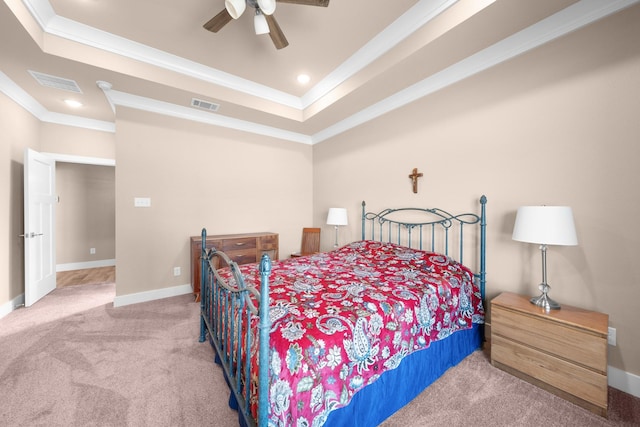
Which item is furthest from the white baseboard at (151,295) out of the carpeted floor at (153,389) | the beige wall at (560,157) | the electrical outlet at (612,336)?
the electrical outlet at (612,336)

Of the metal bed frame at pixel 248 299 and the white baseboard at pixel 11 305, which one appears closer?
the metal bed frame at pixel 248 299

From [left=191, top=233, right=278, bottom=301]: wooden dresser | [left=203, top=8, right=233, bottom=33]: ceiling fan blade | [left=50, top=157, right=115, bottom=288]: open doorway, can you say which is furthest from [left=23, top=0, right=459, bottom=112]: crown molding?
[left=50, top=157, right=115, bottom=288]: open doorway

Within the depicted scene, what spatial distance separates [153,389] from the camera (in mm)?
1816

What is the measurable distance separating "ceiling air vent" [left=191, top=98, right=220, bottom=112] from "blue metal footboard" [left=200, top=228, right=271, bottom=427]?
2213mm

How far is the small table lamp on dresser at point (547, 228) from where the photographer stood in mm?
1737

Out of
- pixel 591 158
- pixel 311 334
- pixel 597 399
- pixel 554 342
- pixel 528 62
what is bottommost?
pixel 597 399

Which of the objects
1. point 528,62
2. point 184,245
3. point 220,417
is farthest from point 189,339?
point 528,62

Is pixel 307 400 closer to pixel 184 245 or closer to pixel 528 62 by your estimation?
pixel 528 62

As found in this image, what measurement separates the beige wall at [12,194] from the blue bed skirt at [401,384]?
3161 mm

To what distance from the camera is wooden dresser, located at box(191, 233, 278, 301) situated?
3.43 meters

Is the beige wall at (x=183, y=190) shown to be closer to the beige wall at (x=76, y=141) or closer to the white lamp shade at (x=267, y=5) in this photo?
the beige wall at (x=76, y=141)

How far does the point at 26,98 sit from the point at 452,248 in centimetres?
568

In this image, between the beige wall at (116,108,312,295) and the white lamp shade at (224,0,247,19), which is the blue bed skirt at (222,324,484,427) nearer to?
the beige wall at (116,108,312,295)

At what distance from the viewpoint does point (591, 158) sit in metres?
1.90
